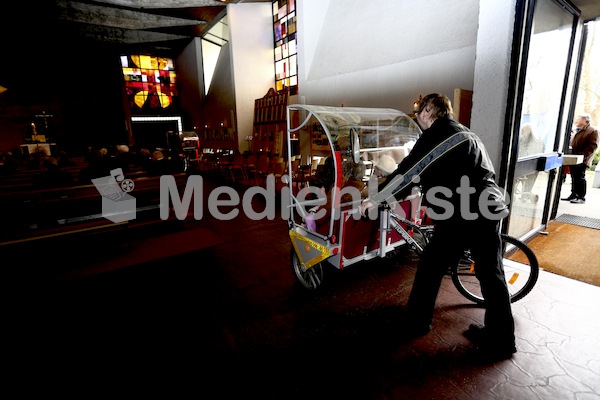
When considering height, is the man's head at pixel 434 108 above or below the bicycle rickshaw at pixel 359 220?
above

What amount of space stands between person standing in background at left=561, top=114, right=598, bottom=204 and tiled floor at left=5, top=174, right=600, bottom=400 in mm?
4668

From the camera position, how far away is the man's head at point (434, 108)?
230 centimetres

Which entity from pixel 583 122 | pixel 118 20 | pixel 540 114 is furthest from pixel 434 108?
pixel 118 20

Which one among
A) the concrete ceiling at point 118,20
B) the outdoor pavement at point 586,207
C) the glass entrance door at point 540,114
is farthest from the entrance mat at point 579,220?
the concrete ceiling at point 118,20

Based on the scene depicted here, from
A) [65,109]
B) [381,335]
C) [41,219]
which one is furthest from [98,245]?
[65,109]

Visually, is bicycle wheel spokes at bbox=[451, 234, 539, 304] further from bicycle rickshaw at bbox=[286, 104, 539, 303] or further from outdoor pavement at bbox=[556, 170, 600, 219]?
outdoor pavement at bbox=[556, 170, 600, 219]

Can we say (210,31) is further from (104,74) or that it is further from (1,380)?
(1,380)

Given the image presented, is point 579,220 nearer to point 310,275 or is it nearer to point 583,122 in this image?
point 583,122

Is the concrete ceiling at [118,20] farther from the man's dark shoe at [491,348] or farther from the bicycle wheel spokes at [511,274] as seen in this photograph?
the man's dark shoe at [491,348]

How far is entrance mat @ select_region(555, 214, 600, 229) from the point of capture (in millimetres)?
5175

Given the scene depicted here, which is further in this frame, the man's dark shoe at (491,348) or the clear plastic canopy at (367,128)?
the clear plastic canopy at (367,128)

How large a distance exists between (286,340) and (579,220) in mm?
5929

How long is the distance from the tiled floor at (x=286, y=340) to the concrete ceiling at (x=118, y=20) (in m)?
12.4

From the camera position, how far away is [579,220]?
545 centimetres
